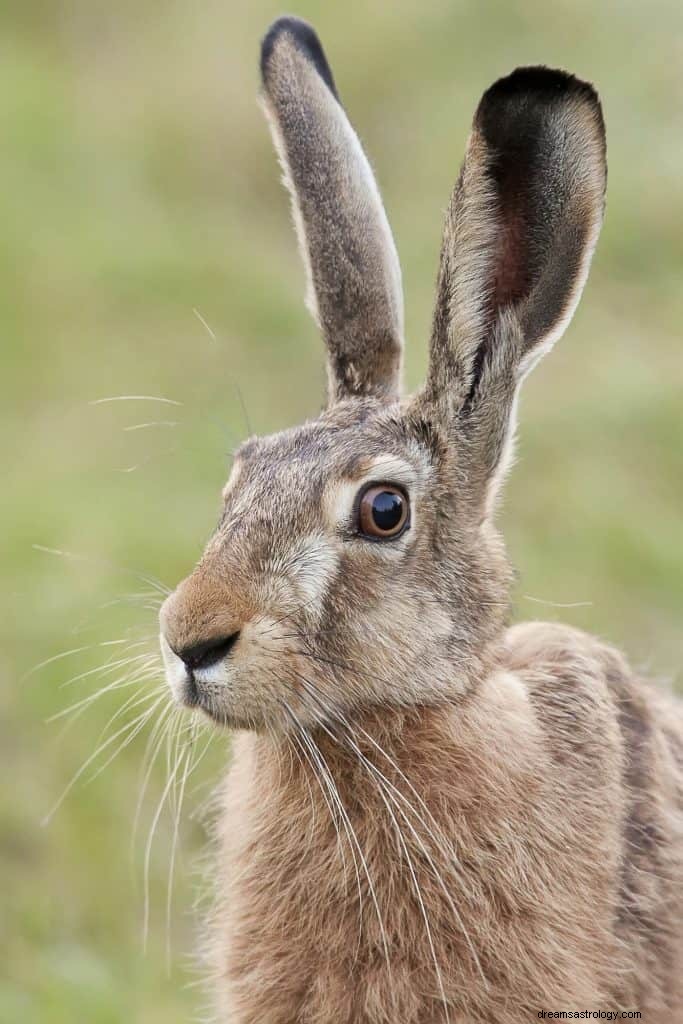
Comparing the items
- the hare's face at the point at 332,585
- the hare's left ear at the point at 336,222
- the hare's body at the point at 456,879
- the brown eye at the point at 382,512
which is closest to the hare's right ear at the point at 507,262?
the hare's face at the point at 332,585

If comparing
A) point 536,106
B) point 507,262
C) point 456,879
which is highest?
point 536,106

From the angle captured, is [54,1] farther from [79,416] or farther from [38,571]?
[38,571]

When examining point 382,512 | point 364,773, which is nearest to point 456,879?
point 364,773

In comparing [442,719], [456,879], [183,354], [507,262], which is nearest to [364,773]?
[442,719]

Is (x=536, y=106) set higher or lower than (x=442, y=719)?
higher

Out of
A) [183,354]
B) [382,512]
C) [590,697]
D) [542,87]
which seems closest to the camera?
[542,87]

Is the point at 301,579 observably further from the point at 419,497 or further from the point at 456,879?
the point at 456,879

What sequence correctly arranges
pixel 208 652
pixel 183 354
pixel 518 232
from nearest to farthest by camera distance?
pixel 208 652 → pixel 518 232 → pixel 183 354

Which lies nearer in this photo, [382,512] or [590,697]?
[382,512]
